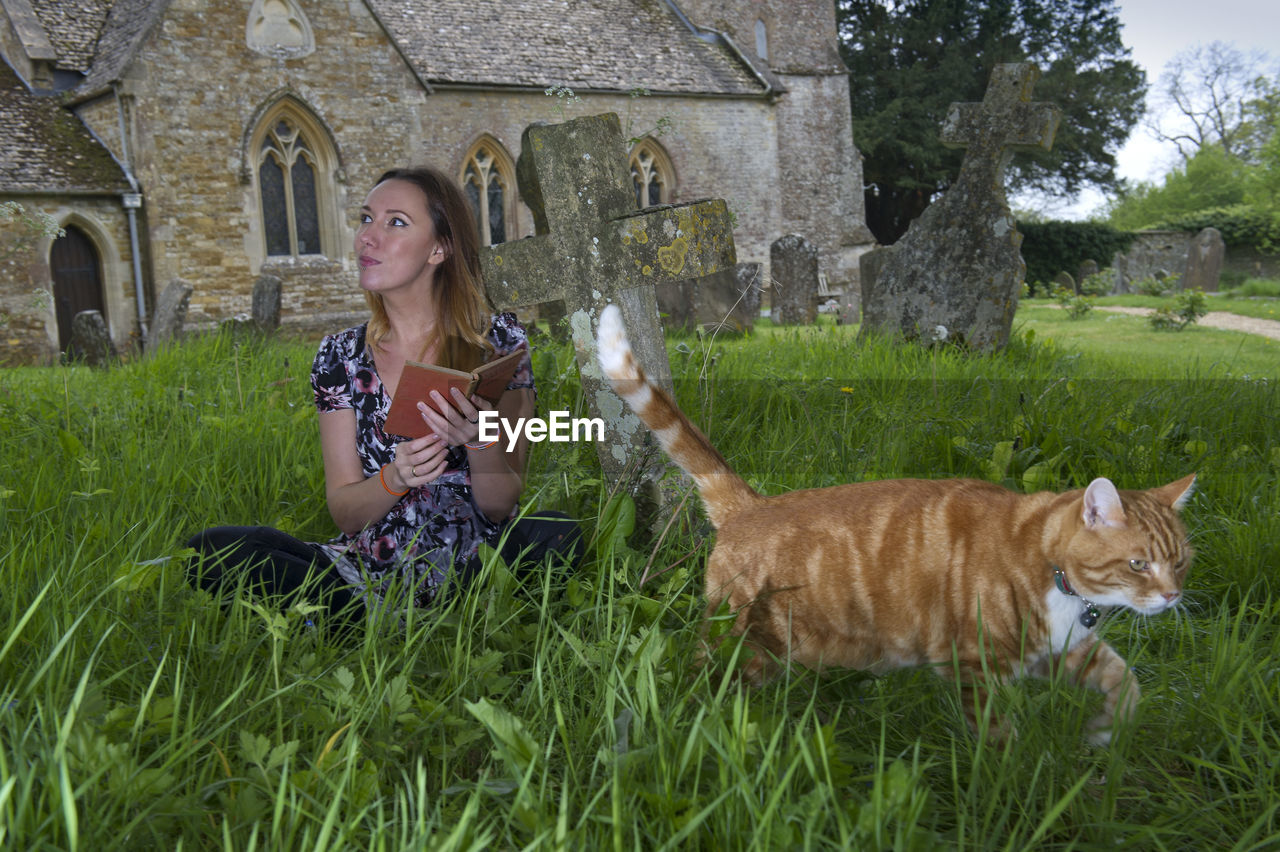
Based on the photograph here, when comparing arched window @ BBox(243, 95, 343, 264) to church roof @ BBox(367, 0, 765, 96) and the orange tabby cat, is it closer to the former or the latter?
church roof @ BBox(367, 0, 765, 96)

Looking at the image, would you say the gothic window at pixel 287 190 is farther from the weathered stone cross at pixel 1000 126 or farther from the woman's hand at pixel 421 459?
the woman's hand at pixel 421 459

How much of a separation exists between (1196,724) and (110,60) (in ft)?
58.6

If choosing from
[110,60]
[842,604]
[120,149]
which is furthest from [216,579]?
[110,60]

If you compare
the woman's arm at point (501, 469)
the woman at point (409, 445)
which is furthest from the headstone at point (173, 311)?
the woman's arm at point (501, 469)

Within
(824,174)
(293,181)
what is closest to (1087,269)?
(824,174)

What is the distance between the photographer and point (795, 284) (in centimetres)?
1403

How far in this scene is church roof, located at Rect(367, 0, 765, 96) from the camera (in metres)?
18.6

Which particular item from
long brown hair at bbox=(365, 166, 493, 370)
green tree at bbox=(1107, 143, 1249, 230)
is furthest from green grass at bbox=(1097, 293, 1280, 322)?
green tree at bbox=(1107, 143, 1249, 230)

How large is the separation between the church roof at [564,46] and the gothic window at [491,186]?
145 centimetres

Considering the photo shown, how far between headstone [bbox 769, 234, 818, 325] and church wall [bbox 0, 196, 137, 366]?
9.92 m

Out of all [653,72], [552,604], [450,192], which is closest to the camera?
[552,604]

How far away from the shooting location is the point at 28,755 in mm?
1631

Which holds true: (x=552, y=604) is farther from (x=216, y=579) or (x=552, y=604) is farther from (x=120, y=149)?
(x=120, y=149)

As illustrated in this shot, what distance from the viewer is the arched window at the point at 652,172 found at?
2093 cm
